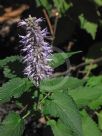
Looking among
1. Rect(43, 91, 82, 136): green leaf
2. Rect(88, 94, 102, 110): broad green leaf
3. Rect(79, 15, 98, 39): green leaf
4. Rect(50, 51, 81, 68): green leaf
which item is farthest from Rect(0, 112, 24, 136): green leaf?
Rect(79, 15, 98, 39): green leaf

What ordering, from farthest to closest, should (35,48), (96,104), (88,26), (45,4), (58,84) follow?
(88,26) < (45,4) < (96,104) < (58,84) < (35,48)

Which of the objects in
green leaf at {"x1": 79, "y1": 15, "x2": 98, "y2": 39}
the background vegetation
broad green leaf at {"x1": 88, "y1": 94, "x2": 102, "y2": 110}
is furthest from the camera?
green leaf at {"x1": 79, "y1": 15, "x2": 98, "y2": 39}

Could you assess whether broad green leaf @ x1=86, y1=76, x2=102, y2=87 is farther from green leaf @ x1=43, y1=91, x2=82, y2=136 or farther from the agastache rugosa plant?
the agastache rugosa plant

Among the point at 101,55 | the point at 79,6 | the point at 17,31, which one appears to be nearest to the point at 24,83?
the point at 79,6

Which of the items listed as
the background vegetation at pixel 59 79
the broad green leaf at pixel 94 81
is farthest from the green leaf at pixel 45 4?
the broad green leaf at pixel 94 81

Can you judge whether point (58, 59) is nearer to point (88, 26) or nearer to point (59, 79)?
point (59, 79)

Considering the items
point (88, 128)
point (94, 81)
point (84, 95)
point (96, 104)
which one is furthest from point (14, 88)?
point (94, 81)
